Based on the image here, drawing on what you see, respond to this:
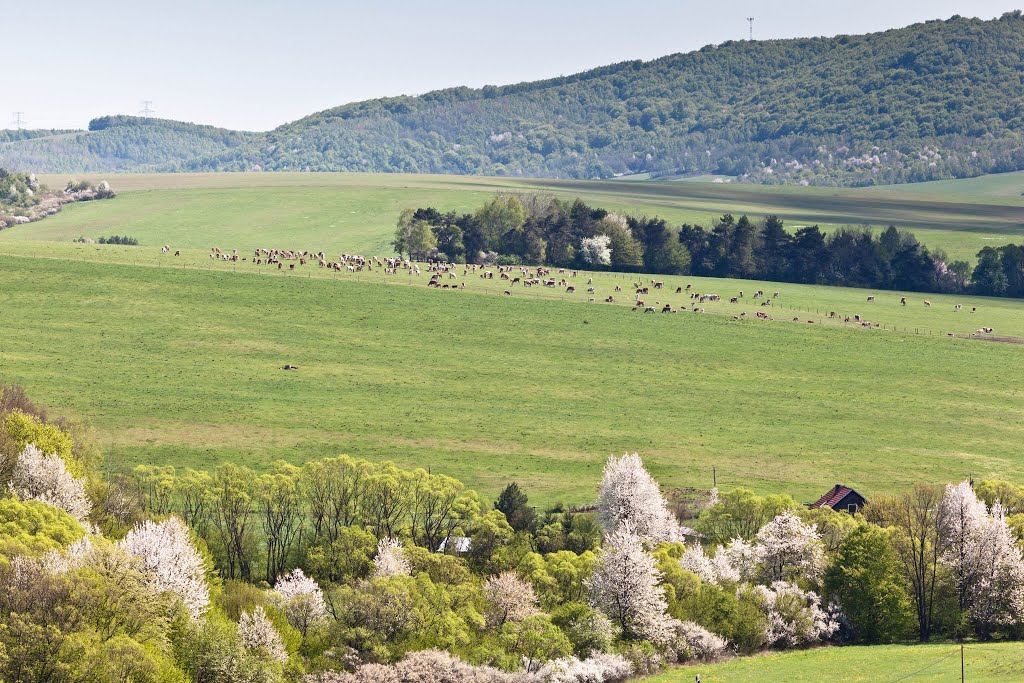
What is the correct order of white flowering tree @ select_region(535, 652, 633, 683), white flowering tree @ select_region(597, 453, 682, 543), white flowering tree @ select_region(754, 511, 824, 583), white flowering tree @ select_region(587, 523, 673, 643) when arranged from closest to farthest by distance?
white flowering tree @ select_region(535, 652, 633, 683), white flowering tree @ select_region(587, 523, 673, 643), white flowering tree @ select_region(754, 511, 824, 583), white flowering tree @ select_region(597, 453, 682, 543)

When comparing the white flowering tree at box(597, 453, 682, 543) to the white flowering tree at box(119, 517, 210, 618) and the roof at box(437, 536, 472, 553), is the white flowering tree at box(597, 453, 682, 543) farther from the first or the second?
the white flowering tree at box(119, 517, 210, 618)

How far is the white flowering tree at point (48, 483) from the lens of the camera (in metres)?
83.6

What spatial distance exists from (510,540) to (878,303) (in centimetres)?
11253

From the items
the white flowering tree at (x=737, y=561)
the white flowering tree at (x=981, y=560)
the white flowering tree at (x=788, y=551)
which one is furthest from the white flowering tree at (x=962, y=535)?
the white flowering tree at (x=737, y=561)

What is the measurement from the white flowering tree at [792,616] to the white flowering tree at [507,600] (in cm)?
1303

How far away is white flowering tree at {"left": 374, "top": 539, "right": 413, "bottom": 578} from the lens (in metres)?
78.6

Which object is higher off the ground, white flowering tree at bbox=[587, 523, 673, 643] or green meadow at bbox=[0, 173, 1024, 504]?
green meadow at bbox=[0, 173, 1024, 504]

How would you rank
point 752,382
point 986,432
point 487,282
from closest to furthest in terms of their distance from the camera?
point 986,432, point 752,382, point 487,282

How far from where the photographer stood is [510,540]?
293 ft

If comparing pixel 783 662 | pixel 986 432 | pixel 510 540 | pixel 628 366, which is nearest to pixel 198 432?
pixel 510 540

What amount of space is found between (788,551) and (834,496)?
1828cm

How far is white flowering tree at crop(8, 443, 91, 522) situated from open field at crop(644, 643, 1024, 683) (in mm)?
33585

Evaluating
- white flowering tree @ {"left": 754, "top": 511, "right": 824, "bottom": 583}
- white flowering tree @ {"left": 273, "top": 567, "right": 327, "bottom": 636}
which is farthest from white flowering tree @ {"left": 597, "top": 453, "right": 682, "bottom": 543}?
white flowering tree @ {"left": 273, "top": 567, "right": 327, "bottom": 636}

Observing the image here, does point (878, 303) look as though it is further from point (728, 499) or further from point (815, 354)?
point (728, 499)
